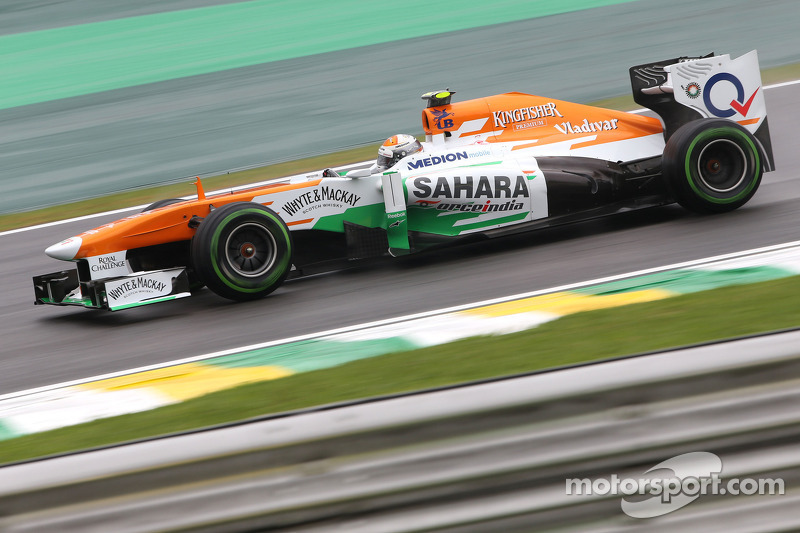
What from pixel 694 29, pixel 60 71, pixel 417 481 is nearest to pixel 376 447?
pixel 417 481

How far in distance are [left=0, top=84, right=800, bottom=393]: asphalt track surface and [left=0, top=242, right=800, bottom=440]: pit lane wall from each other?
0.91 ft

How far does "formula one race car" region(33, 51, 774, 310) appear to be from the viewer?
6.78 m

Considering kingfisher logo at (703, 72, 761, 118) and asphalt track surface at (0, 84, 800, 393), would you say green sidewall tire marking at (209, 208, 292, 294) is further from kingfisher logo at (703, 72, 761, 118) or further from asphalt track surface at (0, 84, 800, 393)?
kingfisher logo at (703, 72, 761, 118)

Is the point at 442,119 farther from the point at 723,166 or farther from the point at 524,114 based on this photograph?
the point at 723,166

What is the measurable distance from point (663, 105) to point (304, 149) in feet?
18.2

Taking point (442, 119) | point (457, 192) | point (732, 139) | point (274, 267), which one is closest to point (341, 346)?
point (274, 267)

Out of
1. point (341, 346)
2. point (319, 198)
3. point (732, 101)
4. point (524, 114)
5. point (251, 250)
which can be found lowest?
point (341, 346)

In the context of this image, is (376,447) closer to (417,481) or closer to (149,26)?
(417,481)

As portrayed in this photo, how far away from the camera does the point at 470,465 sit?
2.60 m

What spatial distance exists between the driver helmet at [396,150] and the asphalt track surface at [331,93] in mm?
4539

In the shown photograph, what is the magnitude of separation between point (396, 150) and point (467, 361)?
10.9 ft

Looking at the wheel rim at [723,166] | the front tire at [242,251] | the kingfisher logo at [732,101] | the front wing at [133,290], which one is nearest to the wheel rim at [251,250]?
the front tire at [242,251]

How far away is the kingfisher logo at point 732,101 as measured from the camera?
7.89 metres

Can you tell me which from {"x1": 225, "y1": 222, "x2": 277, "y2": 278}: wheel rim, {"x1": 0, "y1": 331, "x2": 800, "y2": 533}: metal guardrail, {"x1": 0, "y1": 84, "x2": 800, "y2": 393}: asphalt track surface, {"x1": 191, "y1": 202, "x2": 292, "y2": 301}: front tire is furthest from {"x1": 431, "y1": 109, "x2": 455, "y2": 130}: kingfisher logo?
{"x1": 0, "y1": 331, "x2": 800, "y2": 533}: metal guardrail
